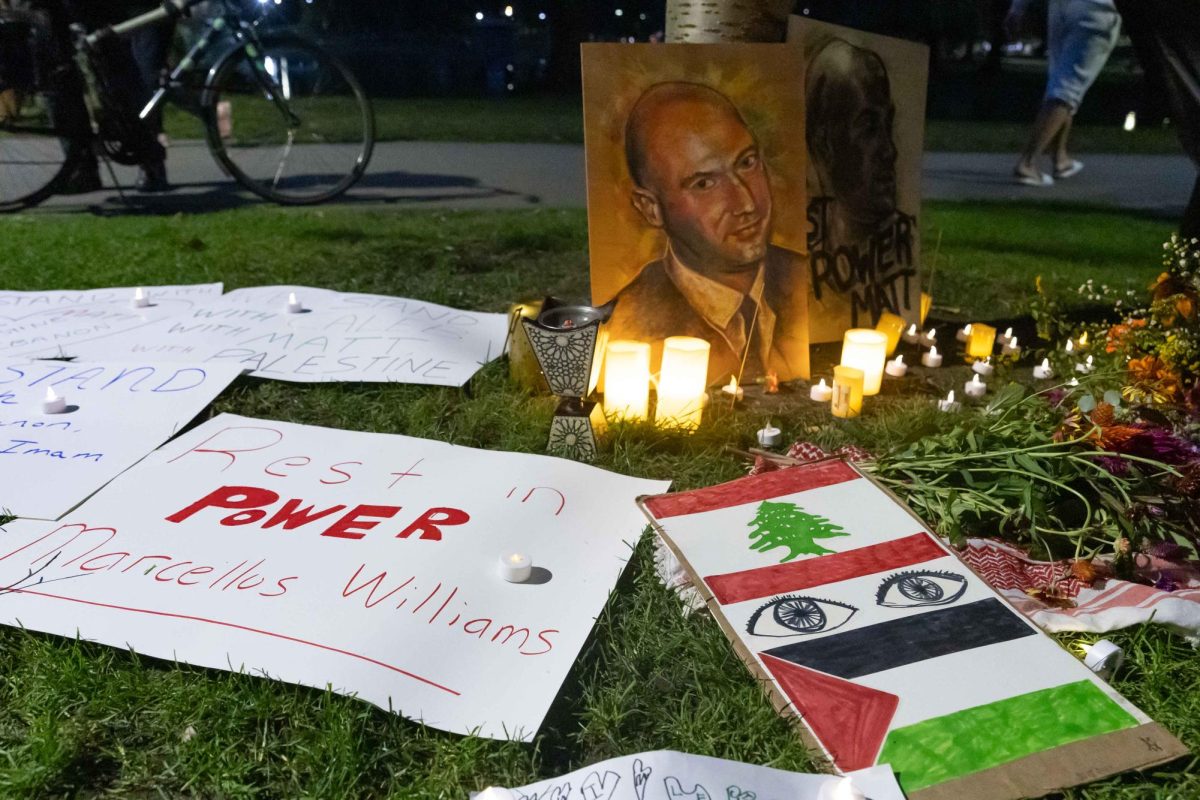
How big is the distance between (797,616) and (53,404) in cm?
182

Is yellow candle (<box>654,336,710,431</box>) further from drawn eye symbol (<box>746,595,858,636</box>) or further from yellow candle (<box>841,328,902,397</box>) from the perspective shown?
drawn eye symbol (<box>746,595,858,636</box>)

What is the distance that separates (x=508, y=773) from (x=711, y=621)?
0.46 meters

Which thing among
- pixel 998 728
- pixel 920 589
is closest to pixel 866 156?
pixel 920 589

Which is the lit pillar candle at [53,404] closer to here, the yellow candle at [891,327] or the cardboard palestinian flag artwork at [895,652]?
the cardboard palestinian flag artwork at [895,652]

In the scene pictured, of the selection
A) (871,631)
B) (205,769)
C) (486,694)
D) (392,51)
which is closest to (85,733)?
(205,769)

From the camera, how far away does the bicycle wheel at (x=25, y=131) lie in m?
4.50

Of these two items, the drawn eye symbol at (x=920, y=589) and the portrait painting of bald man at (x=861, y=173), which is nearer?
the drawn eye symbol at (x=920, y=589)

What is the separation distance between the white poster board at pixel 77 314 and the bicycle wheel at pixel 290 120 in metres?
1.82

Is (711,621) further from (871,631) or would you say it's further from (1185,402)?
(1185,402)

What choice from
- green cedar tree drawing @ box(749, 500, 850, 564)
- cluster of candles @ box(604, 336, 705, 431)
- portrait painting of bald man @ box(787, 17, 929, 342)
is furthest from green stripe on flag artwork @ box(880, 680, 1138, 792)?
portrait painting of bald man @ box(787, 17, 929, 342)

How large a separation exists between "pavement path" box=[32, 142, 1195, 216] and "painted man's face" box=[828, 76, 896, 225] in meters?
2.61

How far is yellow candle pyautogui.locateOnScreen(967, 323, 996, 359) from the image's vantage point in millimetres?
2924

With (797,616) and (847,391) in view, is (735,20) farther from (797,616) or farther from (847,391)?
(797,616)

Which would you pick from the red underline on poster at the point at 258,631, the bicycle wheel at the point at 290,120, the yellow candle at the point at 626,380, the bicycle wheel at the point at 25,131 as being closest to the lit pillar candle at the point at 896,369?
the yellow candle at the point at 626,380
